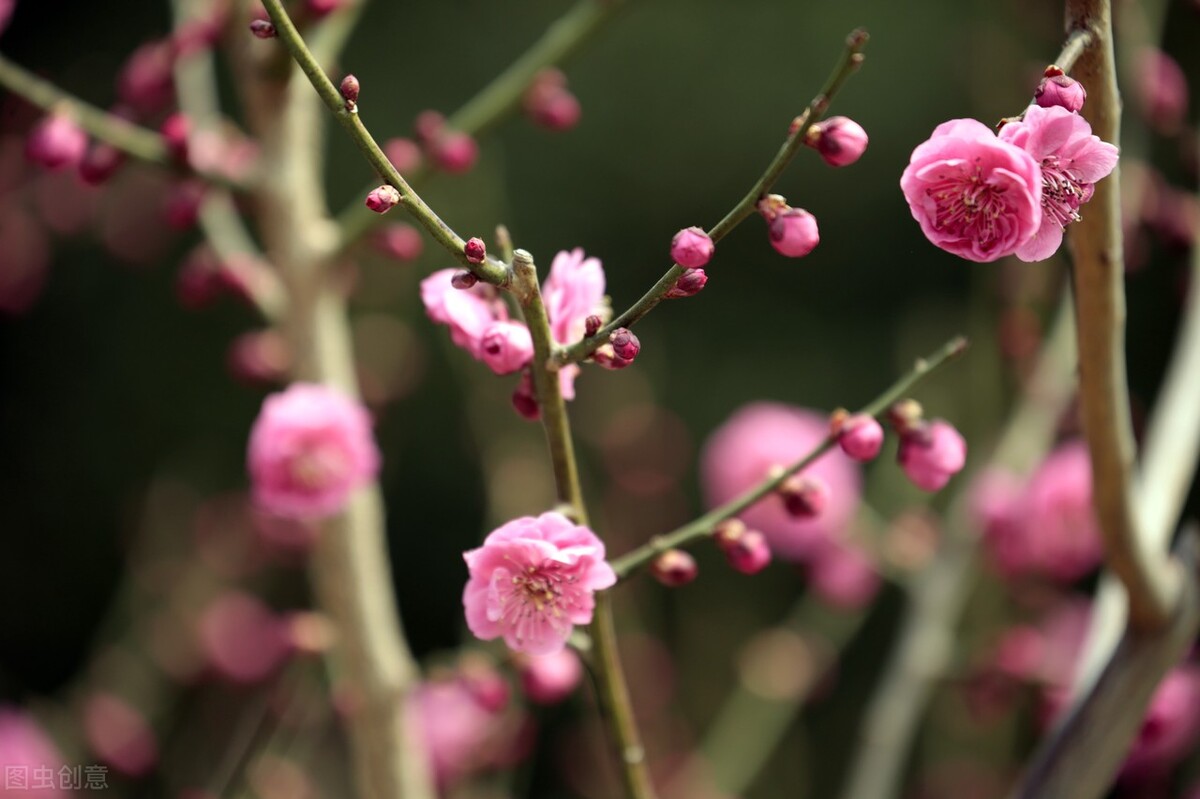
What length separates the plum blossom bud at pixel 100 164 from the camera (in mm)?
1085

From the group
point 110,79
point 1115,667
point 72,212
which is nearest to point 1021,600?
point 1115,667

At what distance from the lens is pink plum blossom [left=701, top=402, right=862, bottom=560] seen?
5.02 ft

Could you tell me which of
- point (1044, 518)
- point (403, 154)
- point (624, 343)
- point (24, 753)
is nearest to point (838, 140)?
point (624, 343)

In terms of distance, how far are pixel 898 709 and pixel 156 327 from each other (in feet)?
8.19

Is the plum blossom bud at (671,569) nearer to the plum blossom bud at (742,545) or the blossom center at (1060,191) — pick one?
the plum blossom bud at (742,545)

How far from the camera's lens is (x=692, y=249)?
60 cm

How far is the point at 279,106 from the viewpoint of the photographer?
1.20 m

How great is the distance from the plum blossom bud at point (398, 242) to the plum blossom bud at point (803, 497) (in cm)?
49

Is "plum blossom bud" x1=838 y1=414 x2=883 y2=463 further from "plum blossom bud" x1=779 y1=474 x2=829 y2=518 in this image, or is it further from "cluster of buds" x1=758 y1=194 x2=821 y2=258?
"cluster of buds" x1=758 y1=194 x2=821 y2=258

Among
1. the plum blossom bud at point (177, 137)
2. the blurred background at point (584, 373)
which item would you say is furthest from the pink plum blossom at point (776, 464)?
the plum blossom bud at point (177, 137)

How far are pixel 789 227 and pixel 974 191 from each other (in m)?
0.10

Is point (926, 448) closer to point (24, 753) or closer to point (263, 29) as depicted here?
point (263, 29)

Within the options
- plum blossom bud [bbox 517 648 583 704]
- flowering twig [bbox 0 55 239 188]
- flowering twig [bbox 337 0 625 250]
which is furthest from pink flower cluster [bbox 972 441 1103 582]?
flowering twig [bbox 0 55 239 188]

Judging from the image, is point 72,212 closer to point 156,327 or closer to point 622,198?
point 156,327
